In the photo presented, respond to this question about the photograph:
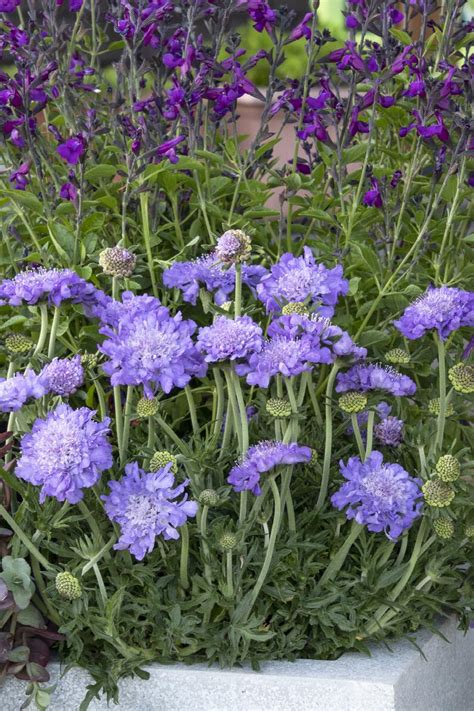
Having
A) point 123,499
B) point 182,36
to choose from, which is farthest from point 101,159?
point 123,499

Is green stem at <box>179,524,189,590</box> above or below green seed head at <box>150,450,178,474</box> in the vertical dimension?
below

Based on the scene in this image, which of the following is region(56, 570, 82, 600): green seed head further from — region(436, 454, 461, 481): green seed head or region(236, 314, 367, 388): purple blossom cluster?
region(436, 454, 461, 481): green seed head

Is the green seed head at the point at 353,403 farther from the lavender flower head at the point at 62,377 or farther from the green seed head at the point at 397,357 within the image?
the lavender flower head at the point at 62,377

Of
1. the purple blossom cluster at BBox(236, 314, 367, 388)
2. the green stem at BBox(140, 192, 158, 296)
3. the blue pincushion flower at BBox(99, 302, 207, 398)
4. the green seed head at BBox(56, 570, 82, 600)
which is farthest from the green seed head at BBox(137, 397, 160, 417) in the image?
the green stem at BBox(140, 192, 158, 296)

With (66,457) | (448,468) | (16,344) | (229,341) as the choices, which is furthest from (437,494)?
(16,344)

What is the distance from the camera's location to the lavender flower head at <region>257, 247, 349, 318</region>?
54.0 inches

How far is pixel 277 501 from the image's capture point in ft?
4.14

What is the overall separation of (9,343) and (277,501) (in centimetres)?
43

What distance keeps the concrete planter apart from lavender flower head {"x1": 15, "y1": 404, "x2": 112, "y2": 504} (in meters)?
0.32

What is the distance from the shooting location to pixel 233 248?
1.28 meters

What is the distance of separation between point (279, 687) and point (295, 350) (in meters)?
0.45

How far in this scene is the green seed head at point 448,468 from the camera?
1.31 meters

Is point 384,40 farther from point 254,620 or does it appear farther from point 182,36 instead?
point 254,620

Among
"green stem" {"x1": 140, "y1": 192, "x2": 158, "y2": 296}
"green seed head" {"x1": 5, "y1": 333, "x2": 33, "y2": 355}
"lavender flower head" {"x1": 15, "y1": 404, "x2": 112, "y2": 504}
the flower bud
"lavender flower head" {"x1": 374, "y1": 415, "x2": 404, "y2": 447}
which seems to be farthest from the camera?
"green stem" {"x1": 140, "y1": 192, "x2": 158, "y2": 296}
